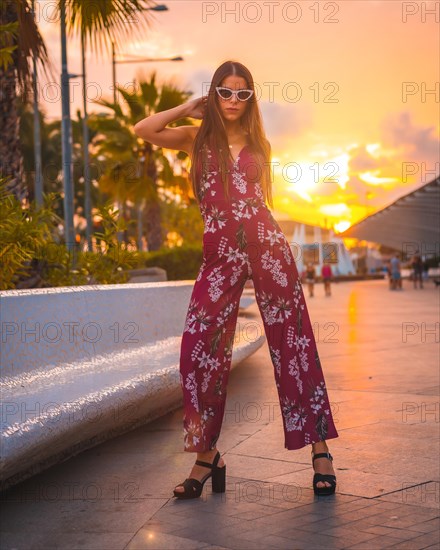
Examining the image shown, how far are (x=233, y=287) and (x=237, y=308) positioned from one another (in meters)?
0.10

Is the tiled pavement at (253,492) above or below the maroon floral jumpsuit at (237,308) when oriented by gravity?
below

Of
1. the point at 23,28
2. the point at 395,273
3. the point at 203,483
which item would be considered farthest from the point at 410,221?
the point at 203,483

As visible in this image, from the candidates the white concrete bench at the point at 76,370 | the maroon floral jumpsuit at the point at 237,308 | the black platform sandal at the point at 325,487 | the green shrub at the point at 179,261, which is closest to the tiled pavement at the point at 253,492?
the black platform sandal at the point at 325,487

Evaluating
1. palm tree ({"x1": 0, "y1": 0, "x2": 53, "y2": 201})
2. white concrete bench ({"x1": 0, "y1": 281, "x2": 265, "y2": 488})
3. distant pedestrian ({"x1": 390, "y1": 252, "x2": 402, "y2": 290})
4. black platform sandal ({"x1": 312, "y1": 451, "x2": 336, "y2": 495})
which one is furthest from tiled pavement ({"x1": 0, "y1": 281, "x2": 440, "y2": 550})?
distant pedestrian ({"x1": 390, "y1": 252, "x2": 402, "y2": 290})

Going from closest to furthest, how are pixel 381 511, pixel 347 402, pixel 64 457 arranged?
pixel 381 511
pixel 64 457
pixel 347 402

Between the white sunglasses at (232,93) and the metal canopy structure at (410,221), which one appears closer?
the white sunglasses at (232,93)

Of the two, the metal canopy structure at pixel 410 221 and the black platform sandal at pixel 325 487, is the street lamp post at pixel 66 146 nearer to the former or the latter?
the metal canopy structure at pixel 410 221

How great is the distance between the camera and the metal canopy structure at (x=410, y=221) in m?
36.0

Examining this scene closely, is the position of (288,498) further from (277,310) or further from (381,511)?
(277,310)

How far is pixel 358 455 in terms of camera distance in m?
5.06

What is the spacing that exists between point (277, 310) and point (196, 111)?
96 cm

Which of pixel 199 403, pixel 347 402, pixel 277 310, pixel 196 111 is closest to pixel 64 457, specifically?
pixel 199 403

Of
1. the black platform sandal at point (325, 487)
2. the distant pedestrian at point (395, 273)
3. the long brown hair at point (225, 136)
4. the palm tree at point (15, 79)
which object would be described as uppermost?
the palm tree at point (15, 79)

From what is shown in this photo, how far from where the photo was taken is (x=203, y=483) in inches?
169
